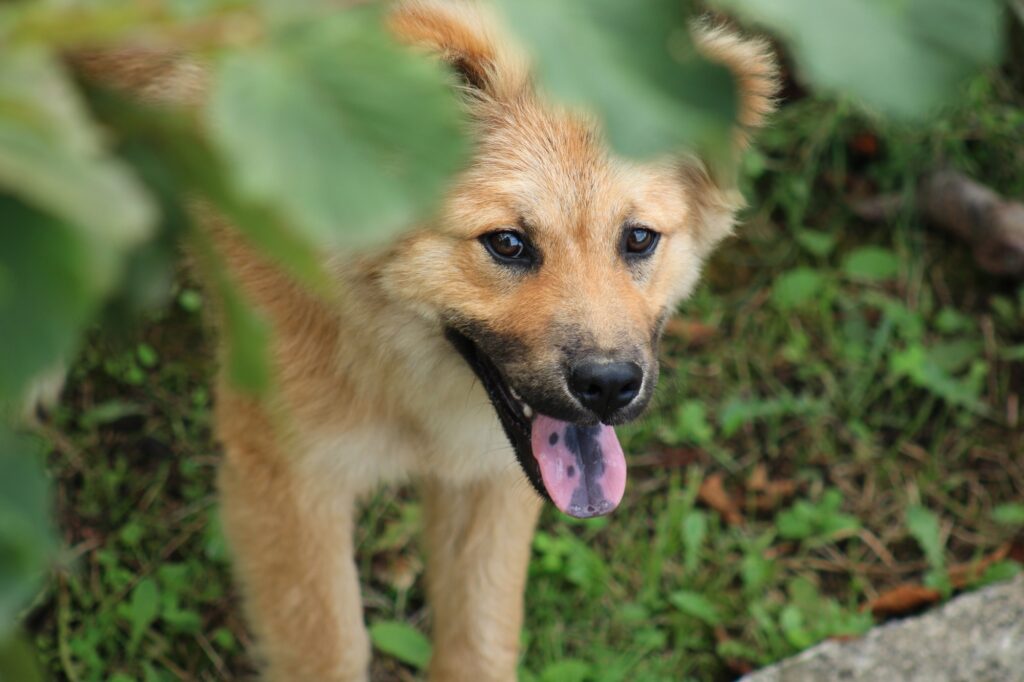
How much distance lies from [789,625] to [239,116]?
3218 mm

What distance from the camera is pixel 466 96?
2438 mm

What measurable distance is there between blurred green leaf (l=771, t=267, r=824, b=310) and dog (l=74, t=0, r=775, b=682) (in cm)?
156

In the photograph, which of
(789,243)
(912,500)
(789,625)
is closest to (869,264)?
(789,243)

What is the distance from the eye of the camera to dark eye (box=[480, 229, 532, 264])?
246 cm

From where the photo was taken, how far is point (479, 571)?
10.2 feet

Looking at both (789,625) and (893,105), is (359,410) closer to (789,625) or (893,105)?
(789,625)

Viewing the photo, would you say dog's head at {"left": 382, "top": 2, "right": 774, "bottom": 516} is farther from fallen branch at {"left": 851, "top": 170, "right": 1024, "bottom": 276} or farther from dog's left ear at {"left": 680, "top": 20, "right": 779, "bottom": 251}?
fallen branch at {"left": 851, "top": 170, "right": 1024, "bottom": 276}

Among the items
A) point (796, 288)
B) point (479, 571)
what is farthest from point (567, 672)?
point (796, 288)

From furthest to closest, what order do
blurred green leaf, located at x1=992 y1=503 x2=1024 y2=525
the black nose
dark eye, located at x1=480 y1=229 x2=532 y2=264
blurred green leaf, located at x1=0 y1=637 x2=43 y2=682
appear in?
blurred green leaf, located at x1=992 y1=503 x2=1024 y2=525 → dark eye, located at x1=480 y1=229 x2=532 y2=264 → the black nose → blurred green leaf, located at x1=0 y1=637 x2=43 y2=682

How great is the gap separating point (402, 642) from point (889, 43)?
3.01 meters

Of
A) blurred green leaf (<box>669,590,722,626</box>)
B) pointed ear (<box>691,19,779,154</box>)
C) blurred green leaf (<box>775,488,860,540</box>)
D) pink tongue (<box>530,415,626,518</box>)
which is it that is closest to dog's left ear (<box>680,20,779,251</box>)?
pointed ear (<box>691,19,779,154</box>)

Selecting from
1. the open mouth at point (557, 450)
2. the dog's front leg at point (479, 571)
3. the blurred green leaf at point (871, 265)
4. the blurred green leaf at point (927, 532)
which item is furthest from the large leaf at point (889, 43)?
the blurred green leaf at point (871, 265)

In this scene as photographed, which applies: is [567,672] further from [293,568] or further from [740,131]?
[740,131]

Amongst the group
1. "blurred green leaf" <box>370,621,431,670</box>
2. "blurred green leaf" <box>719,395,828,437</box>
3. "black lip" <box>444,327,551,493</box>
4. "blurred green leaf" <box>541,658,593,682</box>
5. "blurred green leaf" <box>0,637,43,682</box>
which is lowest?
"blurred green leaf" <box>370,621,431,670</box>
